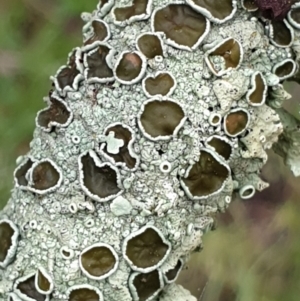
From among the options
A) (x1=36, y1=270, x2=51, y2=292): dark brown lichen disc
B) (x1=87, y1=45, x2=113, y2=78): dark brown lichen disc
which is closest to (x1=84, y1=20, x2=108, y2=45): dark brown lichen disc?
(x1=87, y1=45, x2=113, y2=78): dark brown lichen disc

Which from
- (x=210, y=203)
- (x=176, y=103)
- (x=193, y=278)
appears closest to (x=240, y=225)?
(x=193, y=278)

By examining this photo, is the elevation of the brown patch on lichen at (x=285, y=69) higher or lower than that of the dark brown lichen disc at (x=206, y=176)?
higher

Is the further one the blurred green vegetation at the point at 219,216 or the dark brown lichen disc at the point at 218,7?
the blurred green vegetation at the point at 219,216

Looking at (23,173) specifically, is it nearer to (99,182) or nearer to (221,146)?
(99,182)

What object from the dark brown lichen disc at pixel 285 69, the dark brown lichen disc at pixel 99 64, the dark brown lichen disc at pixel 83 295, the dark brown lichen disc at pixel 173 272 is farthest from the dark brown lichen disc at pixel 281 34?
the dark brown lichen disc at pixel 83 295

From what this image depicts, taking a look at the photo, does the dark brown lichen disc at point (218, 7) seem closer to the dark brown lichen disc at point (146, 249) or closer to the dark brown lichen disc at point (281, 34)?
the dark brown lichen disc at point (281, 34)

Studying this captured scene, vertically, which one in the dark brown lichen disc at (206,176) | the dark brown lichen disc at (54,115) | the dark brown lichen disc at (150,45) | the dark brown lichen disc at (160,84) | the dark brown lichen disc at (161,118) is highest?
the dark brown lichen disc at (150,45)

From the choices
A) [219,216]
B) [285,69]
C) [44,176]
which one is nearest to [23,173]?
[44,176]
